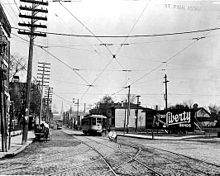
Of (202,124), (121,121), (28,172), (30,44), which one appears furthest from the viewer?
(121,121)

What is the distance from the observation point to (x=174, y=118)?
5384 centimetres

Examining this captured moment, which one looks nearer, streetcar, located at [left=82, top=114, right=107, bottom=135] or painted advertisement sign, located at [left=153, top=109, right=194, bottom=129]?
streetcar, located at [left=82, top=114, right=107, bottom=135]

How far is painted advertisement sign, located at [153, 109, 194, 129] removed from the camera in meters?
52.7

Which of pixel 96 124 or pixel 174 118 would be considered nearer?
pixel 96 124

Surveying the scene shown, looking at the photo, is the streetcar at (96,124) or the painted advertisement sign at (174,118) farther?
the painted advertisement sign at (174,118)

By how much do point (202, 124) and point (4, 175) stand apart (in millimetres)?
62899

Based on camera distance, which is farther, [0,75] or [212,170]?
[0,75]

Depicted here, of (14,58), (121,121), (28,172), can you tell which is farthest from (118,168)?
(121,121)

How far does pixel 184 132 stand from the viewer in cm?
5612

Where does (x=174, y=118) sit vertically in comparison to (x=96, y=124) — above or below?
above

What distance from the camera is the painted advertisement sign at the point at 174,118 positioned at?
5272 centimetres

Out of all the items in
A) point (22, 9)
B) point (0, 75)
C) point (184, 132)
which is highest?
point (22, 9)

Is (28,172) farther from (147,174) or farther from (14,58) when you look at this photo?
(14,58)

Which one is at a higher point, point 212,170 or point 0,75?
point 0,75
